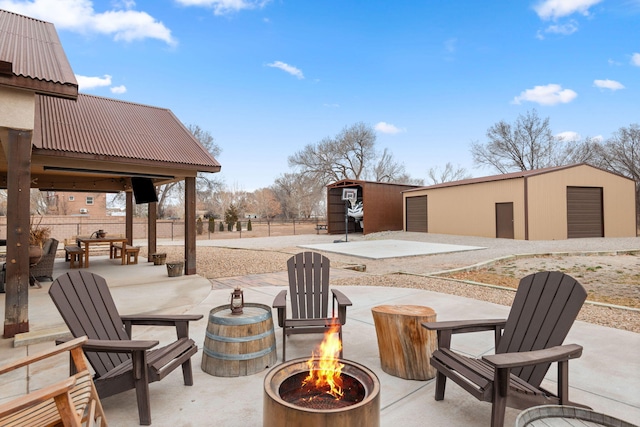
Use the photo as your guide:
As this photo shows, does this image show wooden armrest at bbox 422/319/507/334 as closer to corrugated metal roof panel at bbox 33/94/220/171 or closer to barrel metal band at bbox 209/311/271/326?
barrel metal band at bbox 209/311/271/326

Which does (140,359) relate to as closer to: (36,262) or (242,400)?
(242,400)

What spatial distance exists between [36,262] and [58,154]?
191 cm

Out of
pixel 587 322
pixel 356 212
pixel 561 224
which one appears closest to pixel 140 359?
pixel 587 322

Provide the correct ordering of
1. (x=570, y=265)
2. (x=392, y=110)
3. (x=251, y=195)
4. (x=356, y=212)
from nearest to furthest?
(x=570, y=265) < (x=356, y=212) < (x=392, y=110) < (x=251, y=195)

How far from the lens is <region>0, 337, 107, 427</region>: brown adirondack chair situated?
4.06ft

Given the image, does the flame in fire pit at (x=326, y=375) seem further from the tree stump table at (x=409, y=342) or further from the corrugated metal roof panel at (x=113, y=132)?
the corrugated metal roof panel at (x=113, y=132)

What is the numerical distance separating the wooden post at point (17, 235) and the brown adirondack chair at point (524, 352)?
404 cm

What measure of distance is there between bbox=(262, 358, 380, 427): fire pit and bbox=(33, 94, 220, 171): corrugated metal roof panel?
5885 mm

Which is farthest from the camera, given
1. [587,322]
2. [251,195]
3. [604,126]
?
[251,195]

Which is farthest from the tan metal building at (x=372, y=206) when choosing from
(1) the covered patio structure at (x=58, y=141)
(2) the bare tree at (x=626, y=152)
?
(2) the bare tree at (x=626, y=152)

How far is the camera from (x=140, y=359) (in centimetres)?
195

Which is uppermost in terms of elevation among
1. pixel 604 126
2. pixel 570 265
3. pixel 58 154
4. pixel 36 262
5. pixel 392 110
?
pixel 392 110

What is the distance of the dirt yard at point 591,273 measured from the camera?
18.6 ft

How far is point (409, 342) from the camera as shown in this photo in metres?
2.54
